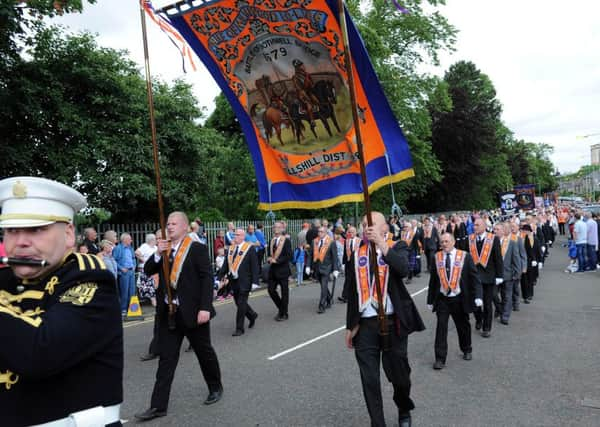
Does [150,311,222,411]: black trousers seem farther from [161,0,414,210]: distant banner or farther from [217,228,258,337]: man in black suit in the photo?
[217,228,258,337]: man in black suit

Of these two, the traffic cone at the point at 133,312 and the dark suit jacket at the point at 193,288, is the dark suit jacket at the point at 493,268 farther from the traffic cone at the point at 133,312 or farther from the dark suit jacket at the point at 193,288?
the traffic cone at the point at 133,312

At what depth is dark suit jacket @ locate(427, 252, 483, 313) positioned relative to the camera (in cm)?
640

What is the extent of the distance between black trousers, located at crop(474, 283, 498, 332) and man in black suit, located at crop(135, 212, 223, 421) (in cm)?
461

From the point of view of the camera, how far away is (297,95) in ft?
16.3

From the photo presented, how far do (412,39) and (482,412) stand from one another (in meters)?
26.8

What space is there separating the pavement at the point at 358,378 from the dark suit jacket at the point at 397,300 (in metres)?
0.96

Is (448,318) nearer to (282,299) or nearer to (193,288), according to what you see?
(193,288)

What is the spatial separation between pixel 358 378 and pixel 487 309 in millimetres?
3219

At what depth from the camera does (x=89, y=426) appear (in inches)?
69.0

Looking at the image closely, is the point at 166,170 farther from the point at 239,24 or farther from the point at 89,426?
the point at 89,426

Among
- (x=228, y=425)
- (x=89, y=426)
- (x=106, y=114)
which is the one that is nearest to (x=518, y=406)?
(x=228, y=425)

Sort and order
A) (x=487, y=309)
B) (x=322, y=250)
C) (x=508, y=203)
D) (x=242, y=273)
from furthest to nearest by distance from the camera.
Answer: (x=508, y=203) < (x=322, y=250) < (x=242, y=273) < (x=487, y=309)

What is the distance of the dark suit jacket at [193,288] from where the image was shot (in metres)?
4.90

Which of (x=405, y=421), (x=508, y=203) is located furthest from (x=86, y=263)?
(x=508, y=203)
